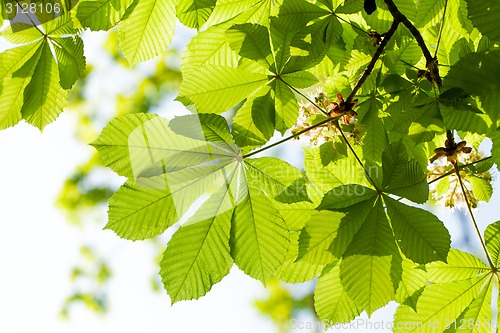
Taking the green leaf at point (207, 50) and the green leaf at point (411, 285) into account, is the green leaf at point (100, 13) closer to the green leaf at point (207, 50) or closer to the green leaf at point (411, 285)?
the green leaf at point (207, 50)

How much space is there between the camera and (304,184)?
3.48 ft

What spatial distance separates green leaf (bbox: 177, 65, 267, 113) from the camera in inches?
42.8

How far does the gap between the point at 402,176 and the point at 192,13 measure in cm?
59

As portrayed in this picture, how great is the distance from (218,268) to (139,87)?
6.17 meters

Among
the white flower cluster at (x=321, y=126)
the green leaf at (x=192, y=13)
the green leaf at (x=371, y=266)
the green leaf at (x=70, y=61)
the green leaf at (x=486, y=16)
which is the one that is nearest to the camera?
the green leaf at (x=486, y=16)

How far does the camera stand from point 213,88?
3.61 feet

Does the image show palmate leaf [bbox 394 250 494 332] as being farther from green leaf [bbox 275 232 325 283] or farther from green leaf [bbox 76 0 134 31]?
green leaf [bbox 76 0 134 31]

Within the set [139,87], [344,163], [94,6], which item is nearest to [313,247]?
[344,163]

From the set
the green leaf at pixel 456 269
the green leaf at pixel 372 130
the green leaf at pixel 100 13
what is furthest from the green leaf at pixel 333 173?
the green leaf at pixel 100 13

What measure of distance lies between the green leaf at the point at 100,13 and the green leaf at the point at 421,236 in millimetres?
762

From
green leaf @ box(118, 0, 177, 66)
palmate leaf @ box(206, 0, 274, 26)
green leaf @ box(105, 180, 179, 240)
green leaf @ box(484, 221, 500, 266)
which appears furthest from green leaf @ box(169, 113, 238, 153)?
green leaf @ box(484, 221, 500, 266)

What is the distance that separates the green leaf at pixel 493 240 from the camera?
113 centimetres

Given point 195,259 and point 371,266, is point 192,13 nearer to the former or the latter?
point 195,259

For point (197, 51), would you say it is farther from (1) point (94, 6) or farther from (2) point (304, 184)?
(2) point (304, 184)
